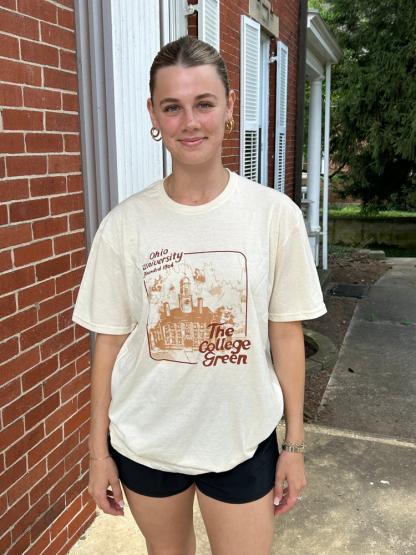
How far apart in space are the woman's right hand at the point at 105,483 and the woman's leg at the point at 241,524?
0.85 feet

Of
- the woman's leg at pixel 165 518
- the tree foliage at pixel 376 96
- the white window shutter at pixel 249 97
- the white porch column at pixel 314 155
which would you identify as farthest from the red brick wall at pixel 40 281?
the tree foliage at pixel 376 96

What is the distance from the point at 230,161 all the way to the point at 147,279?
3758 mm

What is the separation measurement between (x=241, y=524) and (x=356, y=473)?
221 centimetres

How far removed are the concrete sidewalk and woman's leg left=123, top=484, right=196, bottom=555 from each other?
44.1 inches

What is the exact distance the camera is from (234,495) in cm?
164

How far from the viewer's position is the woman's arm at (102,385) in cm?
170

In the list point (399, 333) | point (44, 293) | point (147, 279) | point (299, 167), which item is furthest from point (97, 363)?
point (299, 167)

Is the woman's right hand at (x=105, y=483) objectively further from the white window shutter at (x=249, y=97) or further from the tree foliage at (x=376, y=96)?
the tree foliage at (x=376, y=96)

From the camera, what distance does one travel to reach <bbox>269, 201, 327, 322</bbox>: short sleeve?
158cm

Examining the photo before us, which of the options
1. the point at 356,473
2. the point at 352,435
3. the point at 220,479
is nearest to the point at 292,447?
the point at 220,479

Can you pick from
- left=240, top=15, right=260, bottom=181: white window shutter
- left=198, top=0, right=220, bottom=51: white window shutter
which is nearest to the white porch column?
left=240, top=15, right=260, bottom=181: white window shutter

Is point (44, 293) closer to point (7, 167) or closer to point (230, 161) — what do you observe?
point (7, 167)

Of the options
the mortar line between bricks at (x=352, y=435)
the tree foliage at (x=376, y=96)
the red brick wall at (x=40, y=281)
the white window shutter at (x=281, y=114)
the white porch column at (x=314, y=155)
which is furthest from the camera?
the tree foliage at (x=376, y=96)

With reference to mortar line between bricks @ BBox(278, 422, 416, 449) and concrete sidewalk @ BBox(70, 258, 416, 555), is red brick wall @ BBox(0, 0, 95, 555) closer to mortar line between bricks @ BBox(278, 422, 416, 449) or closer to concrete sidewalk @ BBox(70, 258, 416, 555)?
concrete sidewalk @ BBox(70, 258, 416, 555)
